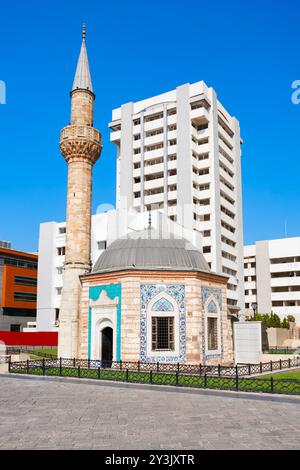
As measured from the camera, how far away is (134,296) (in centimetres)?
2709

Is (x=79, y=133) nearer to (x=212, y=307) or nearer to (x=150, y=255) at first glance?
(x=150, y=255)

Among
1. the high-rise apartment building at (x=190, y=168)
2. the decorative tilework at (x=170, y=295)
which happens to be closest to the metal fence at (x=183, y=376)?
the decorative tilework at (x=170, y=295)

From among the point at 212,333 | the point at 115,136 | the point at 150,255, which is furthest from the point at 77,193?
the point at 115,136

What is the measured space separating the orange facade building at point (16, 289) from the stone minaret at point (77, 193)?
42.1 metres

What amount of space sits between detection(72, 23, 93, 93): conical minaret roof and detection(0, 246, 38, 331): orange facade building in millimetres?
43897

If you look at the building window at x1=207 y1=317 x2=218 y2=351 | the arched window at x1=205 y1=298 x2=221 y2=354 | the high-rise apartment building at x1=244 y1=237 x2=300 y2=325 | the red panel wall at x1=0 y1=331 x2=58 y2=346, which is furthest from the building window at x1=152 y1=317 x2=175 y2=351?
the high-rise apartment building at x1=244 y1=237 x2=300 y2=325

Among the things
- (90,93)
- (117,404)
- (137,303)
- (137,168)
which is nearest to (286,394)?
(117,404)

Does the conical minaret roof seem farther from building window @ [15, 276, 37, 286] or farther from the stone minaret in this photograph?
building window @ [15, 276, 37, 286]

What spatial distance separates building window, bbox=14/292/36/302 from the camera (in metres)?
72.9

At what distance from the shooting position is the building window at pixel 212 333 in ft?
93.9

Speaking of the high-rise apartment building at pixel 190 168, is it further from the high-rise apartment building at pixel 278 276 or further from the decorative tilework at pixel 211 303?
the decorative tilework at pixel 211 303

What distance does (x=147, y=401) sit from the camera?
15961mm

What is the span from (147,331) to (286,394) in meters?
11.1
